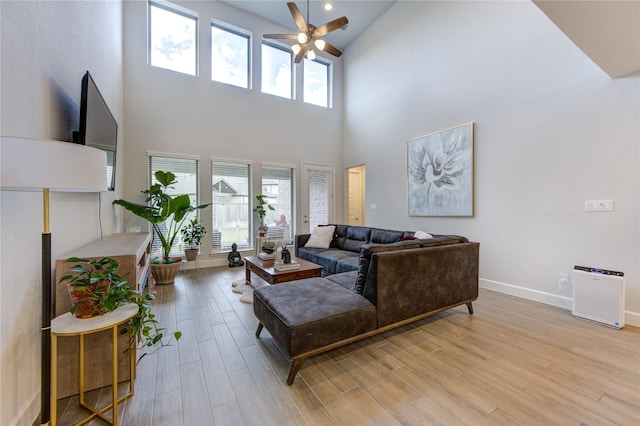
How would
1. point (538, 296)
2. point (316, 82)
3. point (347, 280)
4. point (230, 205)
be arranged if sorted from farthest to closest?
point (316, 82), point (230, 205), point (538, 296), point (347, 280)

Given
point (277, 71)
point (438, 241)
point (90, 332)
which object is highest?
point (277, 71)

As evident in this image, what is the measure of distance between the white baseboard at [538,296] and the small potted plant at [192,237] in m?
4.95

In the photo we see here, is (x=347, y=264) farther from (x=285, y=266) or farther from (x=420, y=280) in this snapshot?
(x=420, y=280)

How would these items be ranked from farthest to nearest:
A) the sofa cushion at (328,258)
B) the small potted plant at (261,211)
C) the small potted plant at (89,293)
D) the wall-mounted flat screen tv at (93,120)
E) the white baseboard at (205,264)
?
1. the small potted plant at (261,211)
2. the white baseboard at (205,264)
3. the sofa cushion at (328,258)
4. the wall-mounted flat screen tv at (93,120)
5. the small potted plant at (89,293)

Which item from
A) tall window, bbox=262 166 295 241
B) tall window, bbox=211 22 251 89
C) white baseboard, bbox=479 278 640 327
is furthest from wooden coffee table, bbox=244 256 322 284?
tall window, bbox=211 22 251 89

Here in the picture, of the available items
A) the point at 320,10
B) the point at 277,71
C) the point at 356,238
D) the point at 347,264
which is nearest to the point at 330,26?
the point at 320,10

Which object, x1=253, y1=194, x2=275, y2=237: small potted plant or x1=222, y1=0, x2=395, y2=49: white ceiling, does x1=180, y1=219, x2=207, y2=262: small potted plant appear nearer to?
x1=253, y1=194, x2=275, y2=237: small potted plant

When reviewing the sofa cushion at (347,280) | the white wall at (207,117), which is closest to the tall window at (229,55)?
the white wall at (207,117)

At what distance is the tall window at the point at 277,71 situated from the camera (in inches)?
234

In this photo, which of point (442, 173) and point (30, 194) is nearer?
point (30, 194)

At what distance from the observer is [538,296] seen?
10.7 feet

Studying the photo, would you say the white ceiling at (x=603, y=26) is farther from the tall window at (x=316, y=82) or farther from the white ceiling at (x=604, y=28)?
the tall window at (x=316, y=82)

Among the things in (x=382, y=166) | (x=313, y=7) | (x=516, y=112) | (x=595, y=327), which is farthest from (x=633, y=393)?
(x=313, y=7)

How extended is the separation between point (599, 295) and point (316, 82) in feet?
21.7
